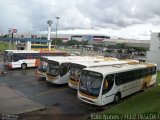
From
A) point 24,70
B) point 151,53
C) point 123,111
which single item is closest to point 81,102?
point 123,111

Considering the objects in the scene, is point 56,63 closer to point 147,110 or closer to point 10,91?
point 10,91

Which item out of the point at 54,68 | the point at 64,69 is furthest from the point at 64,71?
the point at 54,68

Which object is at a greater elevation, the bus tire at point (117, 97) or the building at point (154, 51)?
the building at point (154, 51)

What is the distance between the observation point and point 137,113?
1320 centimetres

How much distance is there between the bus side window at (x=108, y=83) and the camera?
1628 cm

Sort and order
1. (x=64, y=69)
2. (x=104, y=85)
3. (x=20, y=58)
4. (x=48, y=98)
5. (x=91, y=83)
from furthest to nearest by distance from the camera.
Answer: (x=20, y=58)
(x=64, y=69)
(x=48, y=98)
(x=91, y=83)
(x=104, y=85)

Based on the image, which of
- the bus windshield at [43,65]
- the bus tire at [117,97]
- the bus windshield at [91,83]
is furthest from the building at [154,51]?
the bus windshield at [91,83]

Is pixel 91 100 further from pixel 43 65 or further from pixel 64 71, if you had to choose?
pixel 43 65

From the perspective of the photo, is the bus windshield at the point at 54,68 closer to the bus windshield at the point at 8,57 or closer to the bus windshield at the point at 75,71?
the bus windshield at the point at 75,71

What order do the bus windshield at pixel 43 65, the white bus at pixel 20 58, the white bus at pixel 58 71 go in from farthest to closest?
the white bus at pixel 20 58
the bus windshield at pixel 43 65
the white bus at pixel 58 71

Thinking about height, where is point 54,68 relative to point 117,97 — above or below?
above

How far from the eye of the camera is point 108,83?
54.5ft

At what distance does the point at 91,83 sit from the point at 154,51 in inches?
1163

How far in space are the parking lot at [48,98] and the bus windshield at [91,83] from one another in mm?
1173
